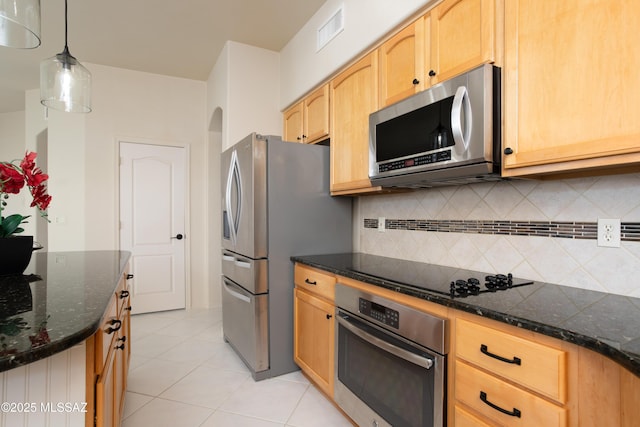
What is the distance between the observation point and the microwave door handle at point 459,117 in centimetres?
146

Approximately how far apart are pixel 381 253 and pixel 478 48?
1.48 meters

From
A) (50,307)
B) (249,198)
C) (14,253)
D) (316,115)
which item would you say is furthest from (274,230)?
(50,307)

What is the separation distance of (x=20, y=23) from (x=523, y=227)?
227 centimetres

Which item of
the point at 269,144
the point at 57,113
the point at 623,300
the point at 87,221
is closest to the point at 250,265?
the point at 269,144

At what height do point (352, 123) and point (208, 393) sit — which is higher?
point (352, 123)

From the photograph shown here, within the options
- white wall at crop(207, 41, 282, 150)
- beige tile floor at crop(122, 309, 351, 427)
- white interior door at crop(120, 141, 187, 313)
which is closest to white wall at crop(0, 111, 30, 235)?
white interior door at crop(120, 141, 187, 313)

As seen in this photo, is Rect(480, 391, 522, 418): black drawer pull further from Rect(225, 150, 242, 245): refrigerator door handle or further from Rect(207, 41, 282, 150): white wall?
Rect(207, 41, 282, 150): white wall

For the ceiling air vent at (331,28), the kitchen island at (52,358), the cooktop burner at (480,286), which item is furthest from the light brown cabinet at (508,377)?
the ceiling air vent at (331,28)

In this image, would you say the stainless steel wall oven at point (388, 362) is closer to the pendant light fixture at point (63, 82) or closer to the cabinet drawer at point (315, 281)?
the cabinet drawer at point (315, 281)

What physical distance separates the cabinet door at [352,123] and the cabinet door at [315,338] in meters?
0.82

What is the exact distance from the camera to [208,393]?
2268 millimetres

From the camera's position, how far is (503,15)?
1380 mm

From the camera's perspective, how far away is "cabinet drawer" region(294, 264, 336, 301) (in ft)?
→ 6.74

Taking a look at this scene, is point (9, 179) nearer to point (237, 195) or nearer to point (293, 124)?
point (237, 195)
